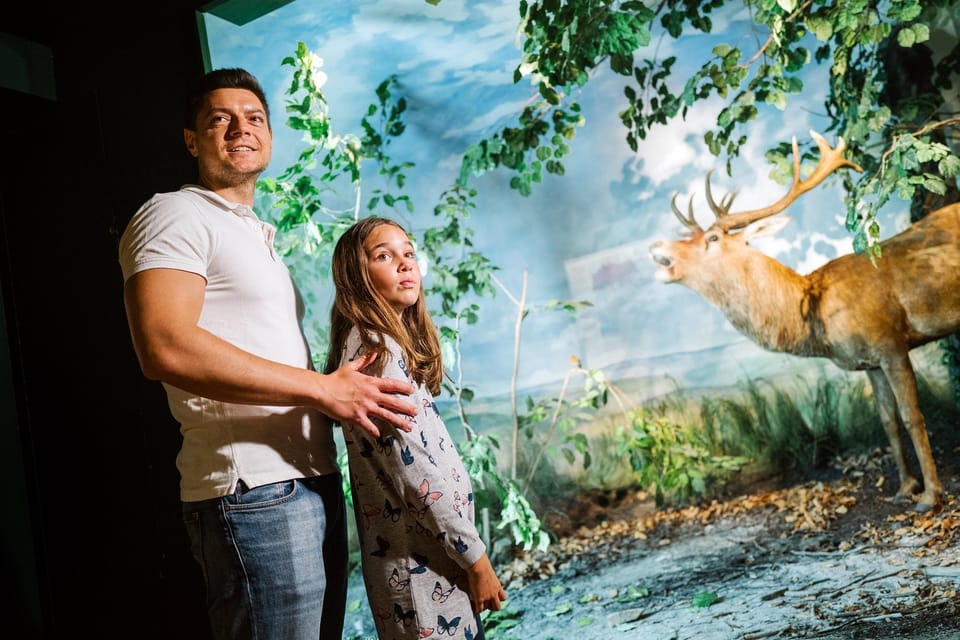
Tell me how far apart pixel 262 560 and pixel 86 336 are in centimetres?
120

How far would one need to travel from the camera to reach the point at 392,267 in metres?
1.43

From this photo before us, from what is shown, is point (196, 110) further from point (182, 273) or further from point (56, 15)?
point (56, 15)

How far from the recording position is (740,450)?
2.52 meters

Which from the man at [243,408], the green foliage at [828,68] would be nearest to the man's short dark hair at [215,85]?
the man at [243,408]

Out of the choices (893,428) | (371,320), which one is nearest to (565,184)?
(893,428)

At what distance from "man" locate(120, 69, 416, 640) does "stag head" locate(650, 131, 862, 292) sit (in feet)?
5.44

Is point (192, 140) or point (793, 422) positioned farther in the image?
point (793, 422)

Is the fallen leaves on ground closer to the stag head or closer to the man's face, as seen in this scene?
the stag head

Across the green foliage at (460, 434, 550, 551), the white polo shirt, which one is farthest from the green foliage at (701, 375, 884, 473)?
the white polo shirt

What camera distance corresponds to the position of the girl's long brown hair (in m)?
1.33

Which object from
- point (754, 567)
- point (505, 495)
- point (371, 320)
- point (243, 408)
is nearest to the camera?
point (243, 408)

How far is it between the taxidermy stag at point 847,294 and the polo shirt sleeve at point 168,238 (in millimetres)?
1816

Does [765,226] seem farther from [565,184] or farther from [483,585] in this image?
[483,585]

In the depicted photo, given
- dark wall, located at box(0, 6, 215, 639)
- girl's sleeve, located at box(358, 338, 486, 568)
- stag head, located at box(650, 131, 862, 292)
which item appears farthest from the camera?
stag head, located at box(650, 131, 862, 292)
